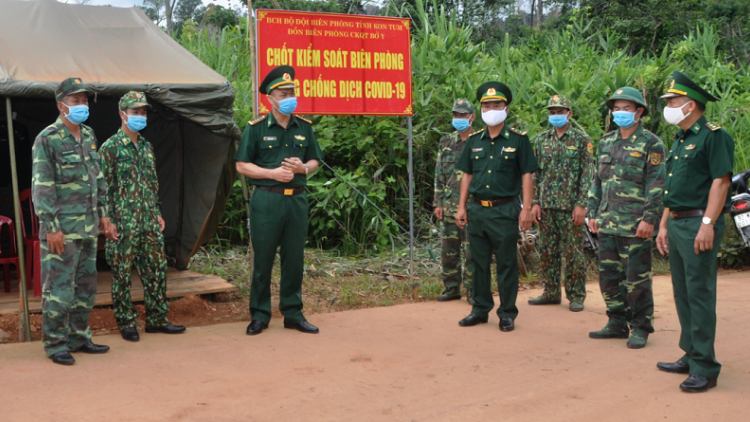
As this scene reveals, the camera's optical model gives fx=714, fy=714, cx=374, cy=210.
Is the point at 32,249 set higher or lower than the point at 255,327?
higher

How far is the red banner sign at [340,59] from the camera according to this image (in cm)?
614

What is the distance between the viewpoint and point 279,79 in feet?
17.8

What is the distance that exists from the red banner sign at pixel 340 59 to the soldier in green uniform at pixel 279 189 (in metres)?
0.52

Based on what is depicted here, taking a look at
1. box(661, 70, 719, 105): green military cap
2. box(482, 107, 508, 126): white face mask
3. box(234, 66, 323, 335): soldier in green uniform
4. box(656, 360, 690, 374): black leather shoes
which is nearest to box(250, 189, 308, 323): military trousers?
box(234, 66, 323, 335): soldier in green uniform

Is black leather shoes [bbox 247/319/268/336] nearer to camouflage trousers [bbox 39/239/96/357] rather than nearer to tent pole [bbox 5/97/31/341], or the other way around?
camouflage trousers [bbox 39/239/96/357]

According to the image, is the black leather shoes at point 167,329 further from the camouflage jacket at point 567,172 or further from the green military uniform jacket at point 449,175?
the camouflage jacket at point 567,172

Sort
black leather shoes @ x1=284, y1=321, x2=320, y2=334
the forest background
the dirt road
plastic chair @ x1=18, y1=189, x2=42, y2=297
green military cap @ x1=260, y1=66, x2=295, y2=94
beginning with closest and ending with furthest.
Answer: the dirt road
green military cap @ x1=260, y1=66, x2=295, y2=94
black leather shoes @ x1=284, y1=321, x2=320, y2=334
plastic chair @ x1=18, y1=189, x2=42, y2=297
the forest background

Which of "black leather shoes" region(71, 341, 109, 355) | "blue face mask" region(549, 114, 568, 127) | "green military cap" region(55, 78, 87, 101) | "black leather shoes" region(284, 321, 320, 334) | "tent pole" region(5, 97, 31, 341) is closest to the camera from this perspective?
"green military cap" region(55, 78, 87, 101)

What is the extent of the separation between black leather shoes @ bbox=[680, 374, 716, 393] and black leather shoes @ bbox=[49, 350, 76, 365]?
3754 mm

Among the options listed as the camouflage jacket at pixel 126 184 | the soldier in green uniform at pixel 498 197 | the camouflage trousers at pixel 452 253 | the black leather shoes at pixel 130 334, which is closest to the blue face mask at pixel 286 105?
the camouflage jacket at pixel 126 184

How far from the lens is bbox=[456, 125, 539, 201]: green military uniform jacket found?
18.2 feet

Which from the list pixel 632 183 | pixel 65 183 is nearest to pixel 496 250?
pixel 632 183

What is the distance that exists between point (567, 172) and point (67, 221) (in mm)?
4115

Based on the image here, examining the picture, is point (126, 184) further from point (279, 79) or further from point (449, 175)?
point (449, 175)
